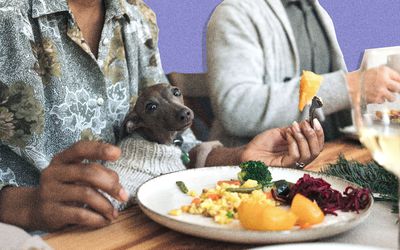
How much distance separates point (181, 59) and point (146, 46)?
2.66 feet

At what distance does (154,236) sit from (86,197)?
11 centimetres

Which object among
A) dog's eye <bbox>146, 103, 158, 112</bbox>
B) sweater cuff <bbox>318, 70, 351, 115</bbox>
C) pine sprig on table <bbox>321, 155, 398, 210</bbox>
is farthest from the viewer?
sweater cuff <bbox>318, 70, 351, 115</bbox>

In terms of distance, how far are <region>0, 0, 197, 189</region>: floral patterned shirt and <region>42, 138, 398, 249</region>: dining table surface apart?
0.26 m

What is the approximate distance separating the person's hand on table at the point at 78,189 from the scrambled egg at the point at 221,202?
97 millimetres

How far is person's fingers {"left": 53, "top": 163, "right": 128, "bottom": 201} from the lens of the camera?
34.4 inches

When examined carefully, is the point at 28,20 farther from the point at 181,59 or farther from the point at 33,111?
the point at 181,59

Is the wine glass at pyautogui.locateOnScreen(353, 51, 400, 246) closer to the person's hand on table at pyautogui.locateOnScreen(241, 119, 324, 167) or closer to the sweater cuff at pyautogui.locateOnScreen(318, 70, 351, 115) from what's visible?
the person's hand on table at pyautogui.locateOnScreen(241, 119, 324, 167)

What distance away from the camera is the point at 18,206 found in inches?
Result: 40.3

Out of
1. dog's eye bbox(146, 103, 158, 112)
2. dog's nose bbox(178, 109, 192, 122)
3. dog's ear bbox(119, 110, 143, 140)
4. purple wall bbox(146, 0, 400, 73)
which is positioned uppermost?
dog's eye bbox(146, 103, 158, 112)

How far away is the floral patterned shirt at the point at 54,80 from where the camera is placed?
4.00 ft

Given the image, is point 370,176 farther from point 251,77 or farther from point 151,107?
point 251,77

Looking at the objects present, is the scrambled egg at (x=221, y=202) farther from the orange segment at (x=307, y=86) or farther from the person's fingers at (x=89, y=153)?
the orange segment at (x=307, y=86)

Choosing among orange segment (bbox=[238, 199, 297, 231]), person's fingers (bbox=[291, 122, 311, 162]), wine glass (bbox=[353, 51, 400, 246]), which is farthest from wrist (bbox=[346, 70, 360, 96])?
person's fingers (bbox=[291, 122, 311, 162])

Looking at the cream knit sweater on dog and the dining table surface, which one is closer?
the dining table surface
